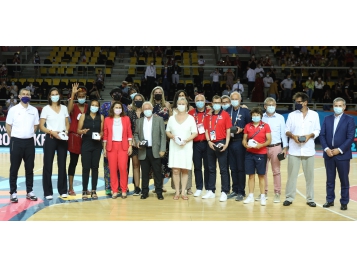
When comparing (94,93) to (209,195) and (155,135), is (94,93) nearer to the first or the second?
(155,135)

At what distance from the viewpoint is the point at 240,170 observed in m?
8.46

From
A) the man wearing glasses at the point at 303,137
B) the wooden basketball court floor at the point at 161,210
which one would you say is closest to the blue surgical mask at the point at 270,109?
the man wearing glasses at the point at 303,137

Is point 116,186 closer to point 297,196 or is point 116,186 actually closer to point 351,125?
point 297,196

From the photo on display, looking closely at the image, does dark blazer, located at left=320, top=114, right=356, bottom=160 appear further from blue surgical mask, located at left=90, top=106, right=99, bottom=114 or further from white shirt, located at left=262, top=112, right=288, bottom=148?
blue surgical mask, located at left=90, top=106, right=99, bottom=114

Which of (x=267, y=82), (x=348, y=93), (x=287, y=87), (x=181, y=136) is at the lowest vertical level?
(x=181, y=136)

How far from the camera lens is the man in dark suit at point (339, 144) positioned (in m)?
7.83

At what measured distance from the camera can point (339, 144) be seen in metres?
7.88

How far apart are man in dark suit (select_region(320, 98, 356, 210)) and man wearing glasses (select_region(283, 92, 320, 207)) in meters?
0.19

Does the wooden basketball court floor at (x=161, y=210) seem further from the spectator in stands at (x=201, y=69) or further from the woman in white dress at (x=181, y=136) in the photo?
the spectator in stands at (x=201, y=69)

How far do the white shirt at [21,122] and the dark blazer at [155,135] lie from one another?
1713 mm

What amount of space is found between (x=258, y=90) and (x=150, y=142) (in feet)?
34.6

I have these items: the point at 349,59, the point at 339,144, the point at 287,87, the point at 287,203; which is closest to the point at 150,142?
the point at 287,203

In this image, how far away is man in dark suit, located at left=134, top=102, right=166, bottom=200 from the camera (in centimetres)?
843

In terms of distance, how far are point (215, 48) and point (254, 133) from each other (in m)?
14.3
